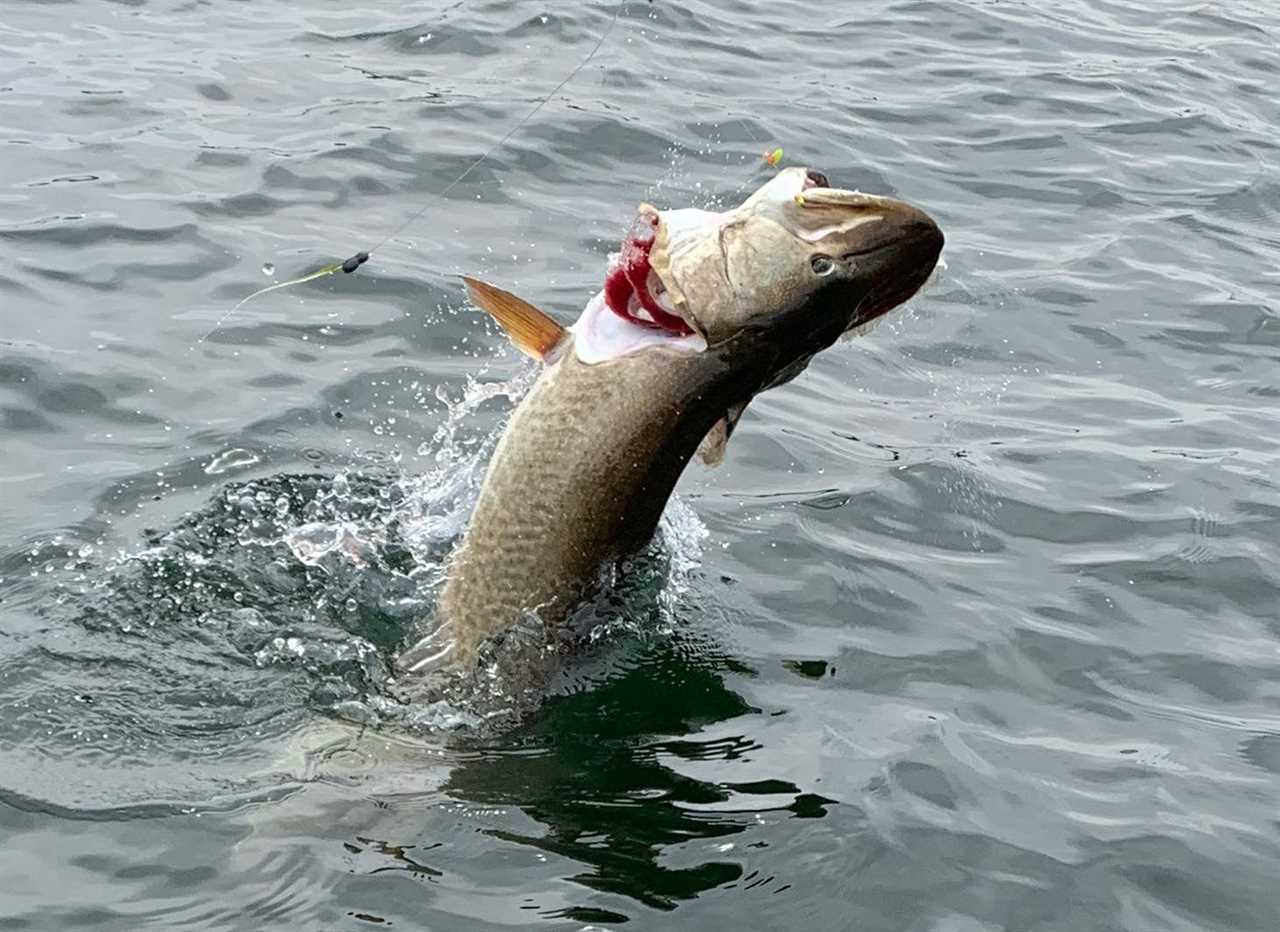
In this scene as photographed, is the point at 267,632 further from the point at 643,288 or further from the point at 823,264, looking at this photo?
the point at 823,264

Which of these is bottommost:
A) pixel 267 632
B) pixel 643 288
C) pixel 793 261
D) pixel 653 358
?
pixel 267 632

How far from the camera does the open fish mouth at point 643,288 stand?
5.09 m

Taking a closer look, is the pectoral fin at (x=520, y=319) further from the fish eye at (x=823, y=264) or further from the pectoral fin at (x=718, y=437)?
the fish eye at (x=823, y=264)

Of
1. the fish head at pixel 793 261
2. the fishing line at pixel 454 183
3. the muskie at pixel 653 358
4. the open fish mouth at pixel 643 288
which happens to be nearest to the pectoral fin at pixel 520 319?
the muskie at pixel 653 358

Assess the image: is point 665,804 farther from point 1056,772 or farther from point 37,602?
point 37,602

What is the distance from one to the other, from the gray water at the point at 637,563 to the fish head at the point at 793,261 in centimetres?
116

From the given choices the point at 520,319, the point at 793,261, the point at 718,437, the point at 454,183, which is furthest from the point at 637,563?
the point at 454,183

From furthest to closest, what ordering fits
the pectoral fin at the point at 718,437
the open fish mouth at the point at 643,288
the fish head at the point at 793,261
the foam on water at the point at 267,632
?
the foam on water at the point at 267,632, the pectoral fin at the point at 718,437, the open fish mouth at the point at 643,288, the fish head at the point at 793,261

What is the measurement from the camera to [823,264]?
16.0ft

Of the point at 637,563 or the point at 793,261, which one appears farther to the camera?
the point at 637,563

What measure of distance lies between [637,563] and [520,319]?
36.2 inches

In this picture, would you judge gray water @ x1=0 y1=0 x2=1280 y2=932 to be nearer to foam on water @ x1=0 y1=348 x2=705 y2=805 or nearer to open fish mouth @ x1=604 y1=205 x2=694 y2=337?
foam on water @ x1=0 y1=348 x2=705 y2=805

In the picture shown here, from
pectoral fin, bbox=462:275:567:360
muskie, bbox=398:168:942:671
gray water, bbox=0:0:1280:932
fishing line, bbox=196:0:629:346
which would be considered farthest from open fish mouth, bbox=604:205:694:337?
fishing line, bbox=196:0:629:346

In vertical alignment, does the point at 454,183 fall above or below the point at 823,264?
below
